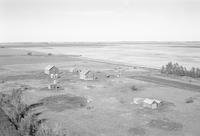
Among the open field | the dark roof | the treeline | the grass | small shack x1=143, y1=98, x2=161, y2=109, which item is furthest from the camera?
the treeline

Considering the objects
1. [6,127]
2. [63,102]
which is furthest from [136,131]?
[63,102]

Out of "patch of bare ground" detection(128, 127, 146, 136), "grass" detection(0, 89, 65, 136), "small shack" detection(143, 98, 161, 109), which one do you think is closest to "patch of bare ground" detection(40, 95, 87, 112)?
"grass" detection(0, 89, 65, 136)

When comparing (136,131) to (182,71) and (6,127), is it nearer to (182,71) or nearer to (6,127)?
(6,127)

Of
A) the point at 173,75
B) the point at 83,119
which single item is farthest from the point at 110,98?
the point at 173,75

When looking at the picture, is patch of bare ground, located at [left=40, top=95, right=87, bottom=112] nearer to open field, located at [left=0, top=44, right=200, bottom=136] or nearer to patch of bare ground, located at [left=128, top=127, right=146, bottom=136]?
open field, located at [left=0, top=44, right=200, bottom=136]

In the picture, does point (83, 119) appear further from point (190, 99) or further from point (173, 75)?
point (173, 75)
